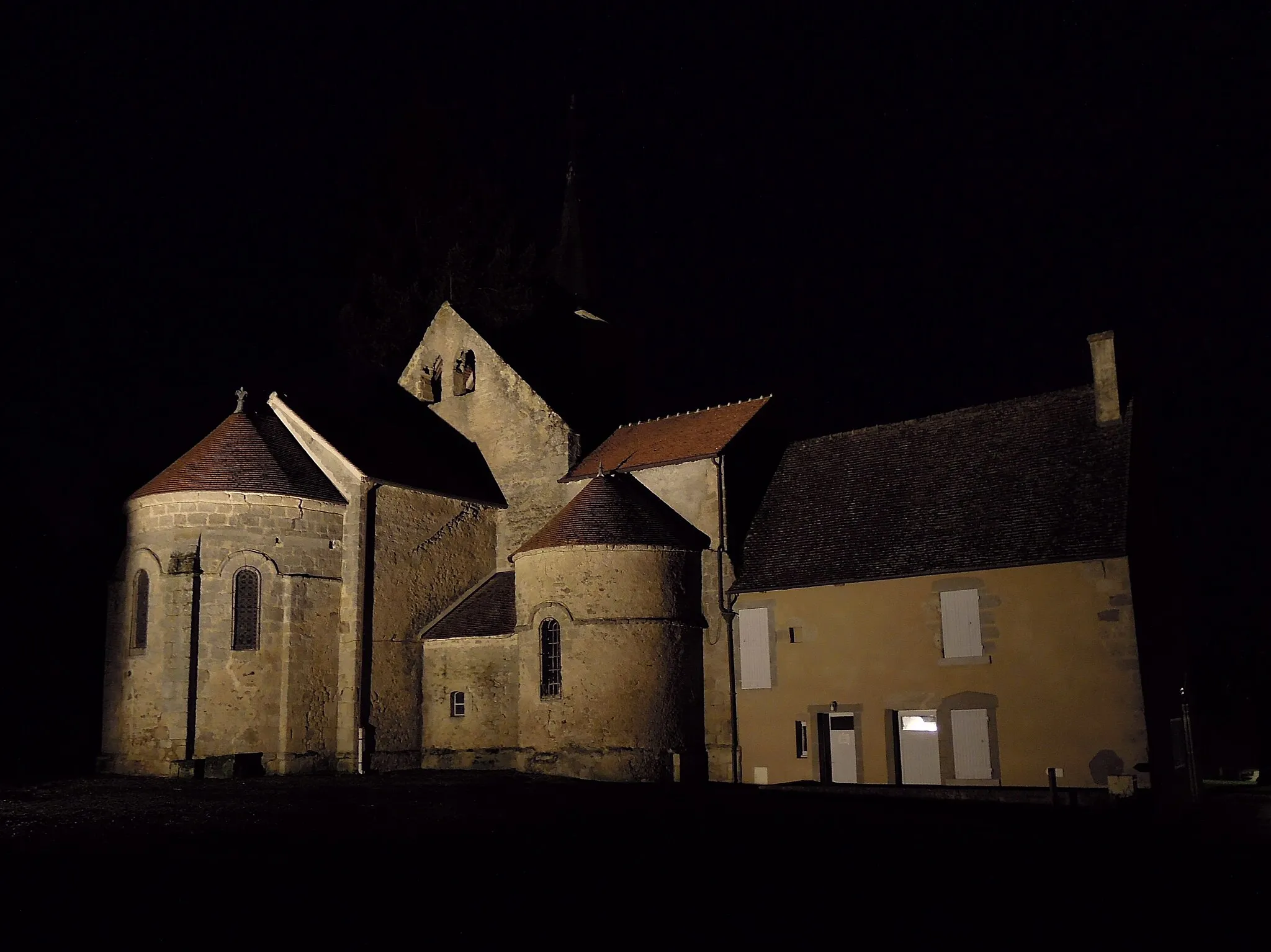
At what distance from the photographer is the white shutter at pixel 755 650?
910 inches

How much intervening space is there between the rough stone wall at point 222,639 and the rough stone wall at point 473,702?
92.1 inches

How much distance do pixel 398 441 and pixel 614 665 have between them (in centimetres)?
859

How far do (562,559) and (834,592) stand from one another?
18.8ft

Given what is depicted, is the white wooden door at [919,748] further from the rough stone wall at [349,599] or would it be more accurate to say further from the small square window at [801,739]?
the rough stone wall at [349,599]

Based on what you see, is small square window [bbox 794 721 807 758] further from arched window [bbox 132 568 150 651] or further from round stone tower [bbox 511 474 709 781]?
arched window [bbox 132 568 150 651]

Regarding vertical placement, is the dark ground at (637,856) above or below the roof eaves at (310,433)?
below

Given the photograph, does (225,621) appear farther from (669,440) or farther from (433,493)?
(669,440)

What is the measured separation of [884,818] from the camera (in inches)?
610

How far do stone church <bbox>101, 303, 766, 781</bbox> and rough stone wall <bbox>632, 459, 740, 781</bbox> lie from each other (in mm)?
42

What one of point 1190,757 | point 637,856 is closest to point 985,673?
point 1190,757

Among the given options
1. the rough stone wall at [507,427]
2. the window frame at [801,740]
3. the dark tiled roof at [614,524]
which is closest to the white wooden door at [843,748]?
the window frame at [801,740]

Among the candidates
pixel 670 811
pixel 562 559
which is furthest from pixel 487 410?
pixel 670 811

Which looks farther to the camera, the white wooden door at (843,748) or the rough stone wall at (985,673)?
the white wooden door at (843,748)

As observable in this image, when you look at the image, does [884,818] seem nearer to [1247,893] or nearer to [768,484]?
[1247,893]
